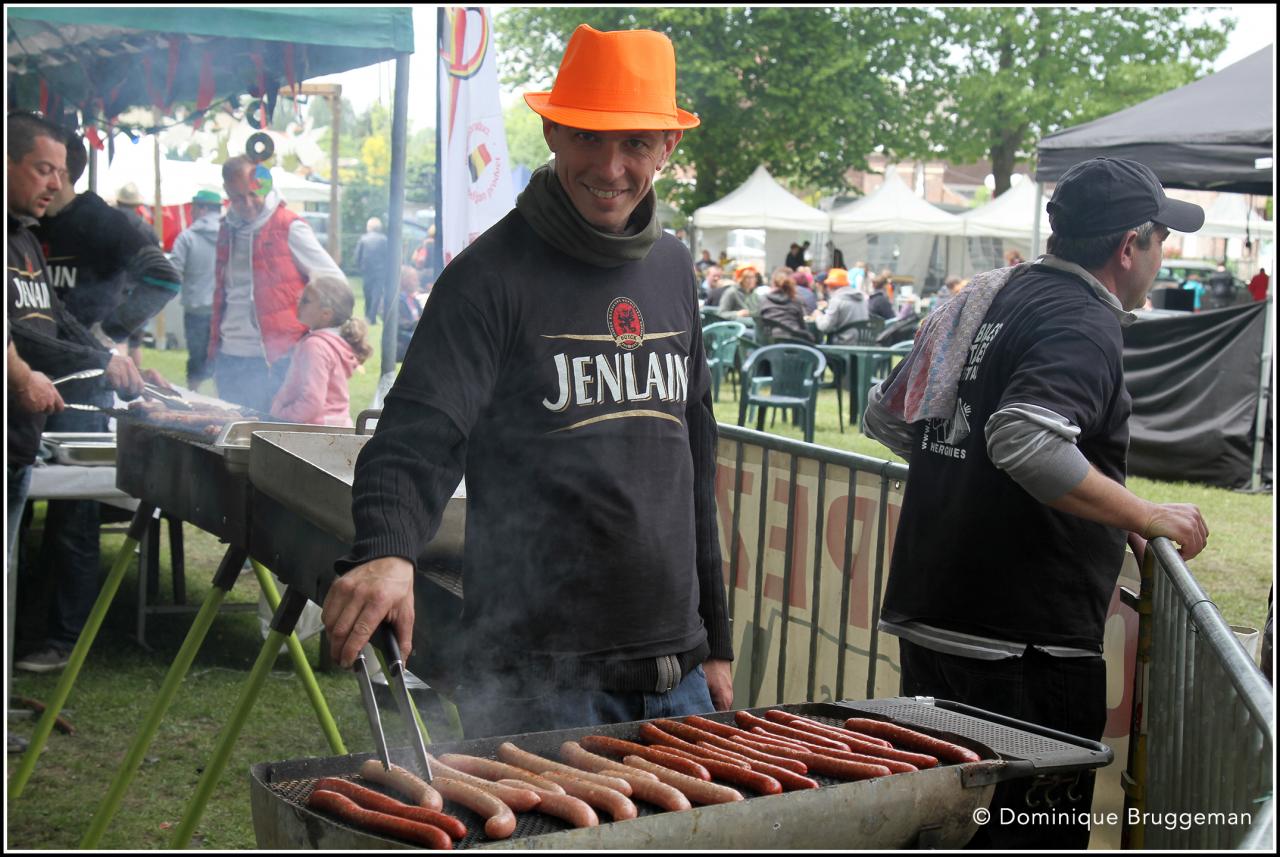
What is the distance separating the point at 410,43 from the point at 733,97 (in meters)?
28.9

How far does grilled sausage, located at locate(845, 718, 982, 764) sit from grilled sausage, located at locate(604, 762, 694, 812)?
545 millimetres

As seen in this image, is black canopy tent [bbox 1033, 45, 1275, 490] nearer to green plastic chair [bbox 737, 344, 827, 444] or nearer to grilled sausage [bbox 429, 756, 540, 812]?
green plastic chair [bbox 737, 344, 827, 444]

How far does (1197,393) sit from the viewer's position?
1115cm

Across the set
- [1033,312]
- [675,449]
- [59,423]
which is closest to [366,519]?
[675,449]

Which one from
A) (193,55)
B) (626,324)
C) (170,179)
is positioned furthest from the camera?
(170,179)

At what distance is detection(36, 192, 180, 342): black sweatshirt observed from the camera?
6016mm

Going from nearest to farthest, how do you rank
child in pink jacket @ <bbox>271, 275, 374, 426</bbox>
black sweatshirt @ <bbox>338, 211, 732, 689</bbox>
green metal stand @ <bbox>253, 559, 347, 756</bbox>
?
1. black sweatshirt @ <bbox>338, 211, 732, 689</bbox>
2. green metal stand @ <bbox>253, 559, 347, 756</bbox>
3. child in pink jacket @ <bbox>271, 275, 374, 426</bbox>

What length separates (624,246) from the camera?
8.60 ft

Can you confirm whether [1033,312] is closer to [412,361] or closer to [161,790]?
[412,361]

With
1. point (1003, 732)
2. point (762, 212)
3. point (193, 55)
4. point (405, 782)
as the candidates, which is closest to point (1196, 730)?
point (1003, 732)

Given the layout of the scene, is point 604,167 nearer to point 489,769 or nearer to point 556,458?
point 556,458

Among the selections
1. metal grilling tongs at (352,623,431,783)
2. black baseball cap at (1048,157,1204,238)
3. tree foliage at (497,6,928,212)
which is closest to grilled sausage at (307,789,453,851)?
metal grilling tongs at (352,623,431,783)

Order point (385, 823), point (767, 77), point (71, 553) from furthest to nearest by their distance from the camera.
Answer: point (767, 77)
point (71, 553)
point (385, 823)

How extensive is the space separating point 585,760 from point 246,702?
1880mm
